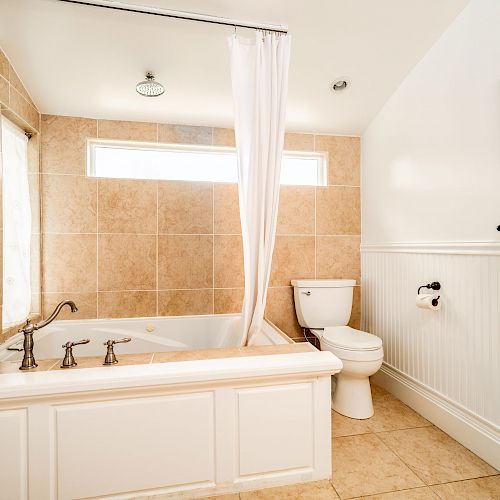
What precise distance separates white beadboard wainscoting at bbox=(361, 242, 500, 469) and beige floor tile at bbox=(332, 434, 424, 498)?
43cm

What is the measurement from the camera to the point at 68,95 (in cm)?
211

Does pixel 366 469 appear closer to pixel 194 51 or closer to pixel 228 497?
pixel 228 497

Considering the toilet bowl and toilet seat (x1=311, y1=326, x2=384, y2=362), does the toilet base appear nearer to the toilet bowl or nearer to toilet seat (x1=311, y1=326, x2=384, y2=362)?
the toilet bowl

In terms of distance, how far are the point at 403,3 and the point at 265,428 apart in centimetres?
221

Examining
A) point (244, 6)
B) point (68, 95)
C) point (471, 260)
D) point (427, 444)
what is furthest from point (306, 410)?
point (68, 95)

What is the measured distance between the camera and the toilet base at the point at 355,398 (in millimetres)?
1979

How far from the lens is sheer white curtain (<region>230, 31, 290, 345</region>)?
1532 millimetres

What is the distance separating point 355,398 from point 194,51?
2320 millimetres

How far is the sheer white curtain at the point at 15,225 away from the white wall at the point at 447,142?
2494mm

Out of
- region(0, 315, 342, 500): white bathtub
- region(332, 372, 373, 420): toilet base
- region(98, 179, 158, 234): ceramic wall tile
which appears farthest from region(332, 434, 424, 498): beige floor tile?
region(98, 179, 158, 234): ceramic wall tile

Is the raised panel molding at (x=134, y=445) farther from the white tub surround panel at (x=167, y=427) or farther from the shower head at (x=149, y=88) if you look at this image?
the shower head at (x=149, y=88)

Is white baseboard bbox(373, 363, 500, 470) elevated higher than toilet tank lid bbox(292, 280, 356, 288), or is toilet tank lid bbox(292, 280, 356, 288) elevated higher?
toilet tank lid bbox(292, 280, 356, 288)

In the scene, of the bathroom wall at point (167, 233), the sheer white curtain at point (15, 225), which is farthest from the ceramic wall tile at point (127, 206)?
the sheer white curtain at point (15, 225)

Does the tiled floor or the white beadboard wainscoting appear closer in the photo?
the tiled floor
